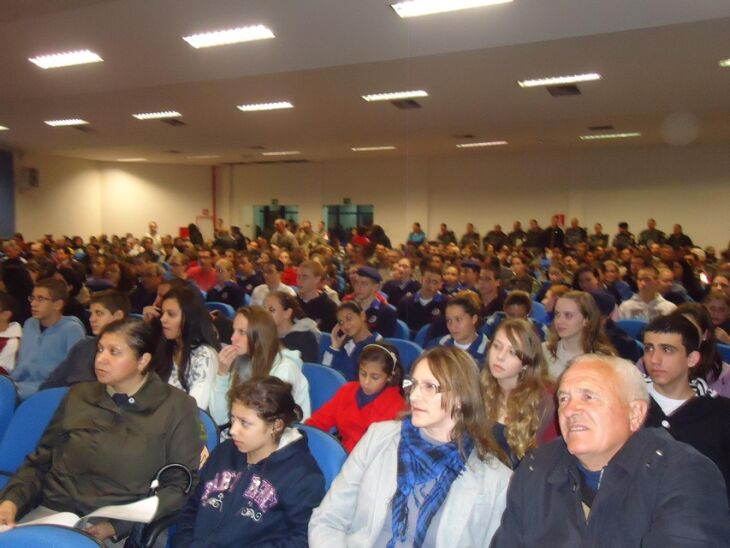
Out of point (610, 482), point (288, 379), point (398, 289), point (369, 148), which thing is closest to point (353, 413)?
point (288, 379)

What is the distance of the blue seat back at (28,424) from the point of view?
107 inches

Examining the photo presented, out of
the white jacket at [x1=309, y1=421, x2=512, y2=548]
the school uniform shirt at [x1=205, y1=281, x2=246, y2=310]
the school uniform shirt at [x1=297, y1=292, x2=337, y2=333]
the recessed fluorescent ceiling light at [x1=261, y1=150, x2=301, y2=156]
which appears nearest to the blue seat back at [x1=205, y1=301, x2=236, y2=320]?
the school uniform shirt at [x1=205, y1=281, x2=246, y2=310]

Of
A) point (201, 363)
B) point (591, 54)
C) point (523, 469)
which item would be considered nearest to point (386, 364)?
point (201, 363)

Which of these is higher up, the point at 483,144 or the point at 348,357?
the point at 483,144

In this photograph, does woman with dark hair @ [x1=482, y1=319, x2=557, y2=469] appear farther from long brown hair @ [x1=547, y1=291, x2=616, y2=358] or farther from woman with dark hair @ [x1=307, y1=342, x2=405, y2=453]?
long brown hair @ [x1=547, y1=291, x2=616, y2=358]

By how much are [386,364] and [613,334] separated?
190cm

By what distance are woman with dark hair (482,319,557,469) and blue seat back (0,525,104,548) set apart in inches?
60.7

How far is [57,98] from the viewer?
892 centimetres

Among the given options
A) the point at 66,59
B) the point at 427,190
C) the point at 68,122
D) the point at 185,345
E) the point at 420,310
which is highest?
the point at 68,122

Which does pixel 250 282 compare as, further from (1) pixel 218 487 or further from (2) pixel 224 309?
(1) pixel 218 487

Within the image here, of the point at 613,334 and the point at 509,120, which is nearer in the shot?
the point at 613,334

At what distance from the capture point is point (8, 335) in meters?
4.18

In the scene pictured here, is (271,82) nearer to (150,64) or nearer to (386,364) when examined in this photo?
(150,64)

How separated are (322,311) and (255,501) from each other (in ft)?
11.7
